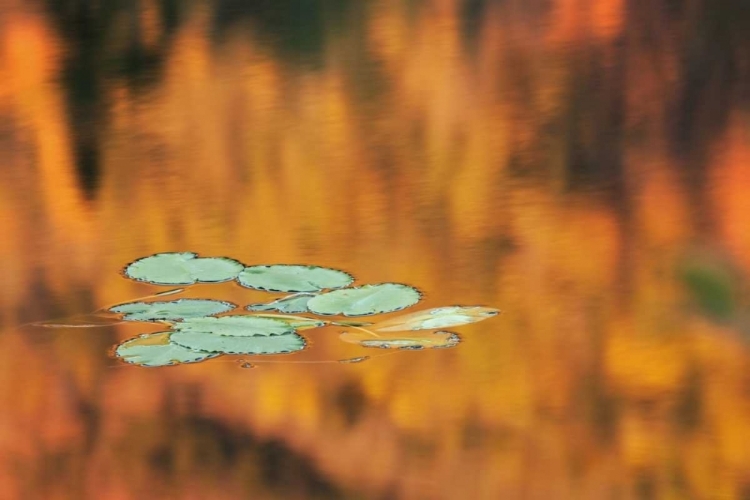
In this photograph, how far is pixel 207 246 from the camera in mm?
1124

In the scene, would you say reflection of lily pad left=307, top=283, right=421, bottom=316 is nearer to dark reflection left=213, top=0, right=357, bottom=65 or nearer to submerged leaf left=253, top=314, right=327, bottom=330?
submerged leaf left=253, top=314, right=327, bottom=330

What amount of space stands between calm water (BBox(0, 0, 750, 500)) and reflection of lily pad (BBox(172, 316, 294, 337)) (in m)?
0.04

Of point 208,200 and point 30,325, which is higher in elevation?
point 208,200

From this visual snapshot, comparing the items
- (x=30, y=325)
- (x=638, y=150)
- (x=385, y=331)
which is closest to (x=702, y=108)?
(x=638, y=150)

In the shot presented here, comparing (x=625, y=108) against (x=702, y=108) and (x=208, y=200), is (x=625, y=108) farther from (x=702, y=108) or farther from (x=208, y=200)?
(x=208, y=200)

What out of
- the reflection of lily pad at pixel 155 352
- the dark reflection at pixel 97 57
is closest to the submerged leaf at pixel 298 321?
the reflection of lily pad at pixel 155 352

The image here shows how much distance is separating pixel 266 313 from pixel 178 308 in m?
0.12

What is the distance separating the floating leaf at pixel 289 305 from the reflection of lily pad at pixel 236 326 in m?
0.02

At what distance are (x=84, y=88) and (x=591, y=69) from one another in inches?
27.7

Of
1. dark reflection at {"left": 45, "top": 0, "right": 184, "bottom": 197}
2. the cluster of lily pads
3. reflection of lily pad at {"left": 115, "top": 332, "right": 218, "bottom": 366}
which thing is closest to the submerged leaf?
the cluster of lily pads

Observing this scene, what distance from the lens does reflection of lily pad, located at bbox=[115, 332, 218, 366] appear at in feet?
3.78

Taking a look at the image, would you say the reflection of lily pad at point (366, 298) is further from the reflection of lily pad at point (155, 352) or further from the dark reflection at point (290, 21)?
the dark reflection at point (290, 21)

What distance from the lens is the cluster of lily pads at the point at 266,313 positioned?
113 centimetres

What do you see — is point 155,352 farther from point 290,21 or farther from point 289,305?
point 290,21
